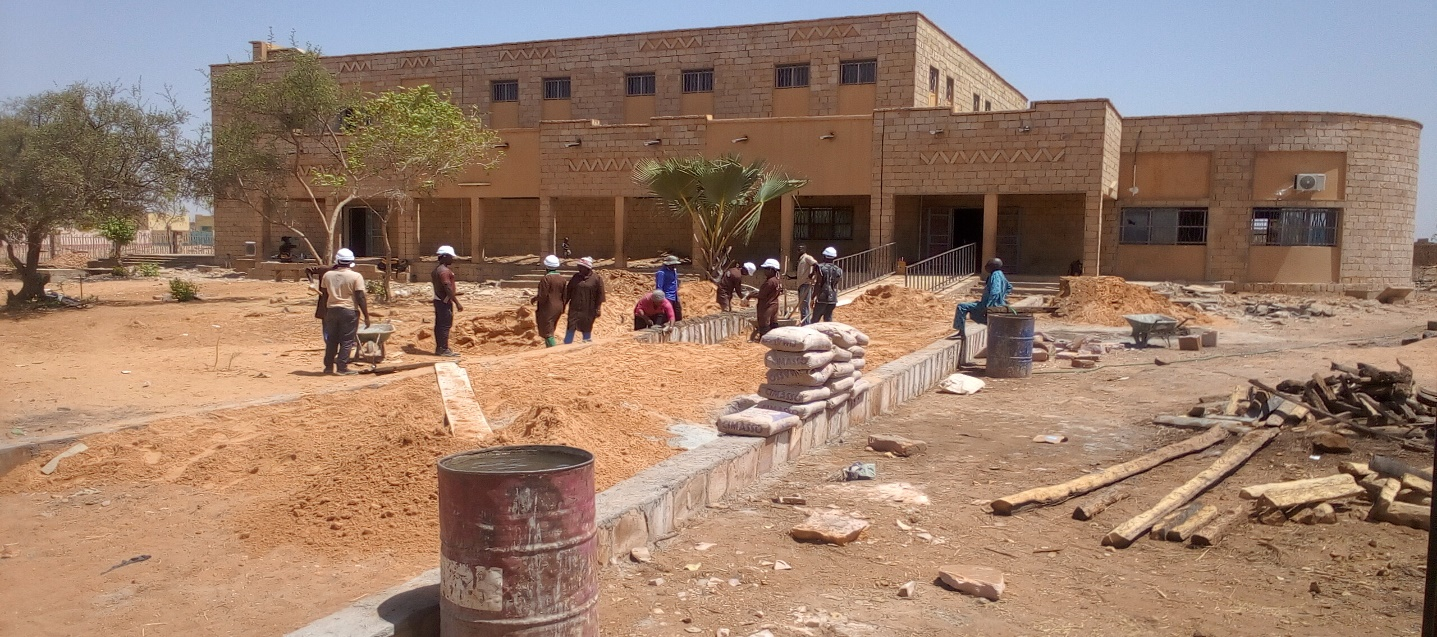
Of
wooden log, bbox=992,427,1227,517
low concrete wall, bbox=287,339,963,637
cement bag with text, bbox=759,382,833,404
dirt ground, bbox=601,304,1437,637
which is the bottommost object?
dirt ground, bbox=601,304,1437,637

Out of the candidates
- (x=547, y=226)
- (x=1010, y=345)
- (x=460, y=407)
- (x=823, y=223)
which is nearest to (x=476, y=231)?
(x=547, y=226)

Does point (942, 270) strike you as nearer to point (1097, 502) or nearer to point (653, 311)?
point (653, 311)

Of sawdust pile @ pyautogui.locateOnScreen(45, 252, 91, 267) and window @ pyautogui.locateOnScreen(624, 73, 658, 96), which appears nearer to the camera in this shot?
window @ pyautogui.locateOnScreen(624, 73, 658, 96)

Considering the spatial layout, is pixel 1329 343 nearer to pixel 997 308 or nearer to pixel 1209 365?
pixel 1209 365

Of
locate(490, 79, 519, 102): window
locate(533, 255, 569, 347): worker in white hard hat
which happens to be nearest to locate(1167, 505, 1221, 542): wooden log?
locate(533, 255, 569, 347): worker in white hard hat

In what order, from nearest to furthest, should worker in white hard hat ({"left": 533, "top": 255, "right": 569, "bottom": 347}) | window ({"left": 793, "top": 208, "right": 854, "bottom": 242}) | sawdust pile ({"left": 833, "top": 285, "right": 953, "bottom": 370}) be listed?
worker in white hard hat ({"left": 533, "top": 255, "right": 569, "bottom": 347}) < sawdust pile ({"left": 833, "top": 285, "right": 953, "bottom": 370}) < window ({"left": 793, "top": 208, "right": 854, "bottom": 242})

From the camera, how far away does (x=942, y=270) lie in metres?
20.5

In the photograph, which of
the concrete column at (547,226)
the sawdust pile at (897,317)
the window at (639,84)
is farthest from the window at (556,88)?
the sawdust pile at (897,317)

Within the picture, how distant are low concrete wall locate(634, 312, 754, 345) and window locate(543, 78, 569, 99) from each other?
60.3ft

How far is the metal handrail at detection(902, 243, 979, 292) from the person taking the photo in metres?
20.1

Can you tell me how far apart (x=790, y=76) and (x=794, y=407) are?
22.3 meters

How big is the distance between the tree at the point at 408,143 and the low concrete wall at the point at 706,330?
9.73m

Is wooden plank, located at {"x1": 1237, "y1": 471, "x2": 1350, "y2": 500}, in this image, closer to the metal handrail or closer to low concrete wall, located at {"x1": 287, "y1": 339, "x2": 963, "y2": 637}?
low concrete wall, located at {"x1": 287, "y1": 339, "x2": 963, "y2": 637}

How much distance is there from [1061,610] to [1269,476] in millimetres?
2989
